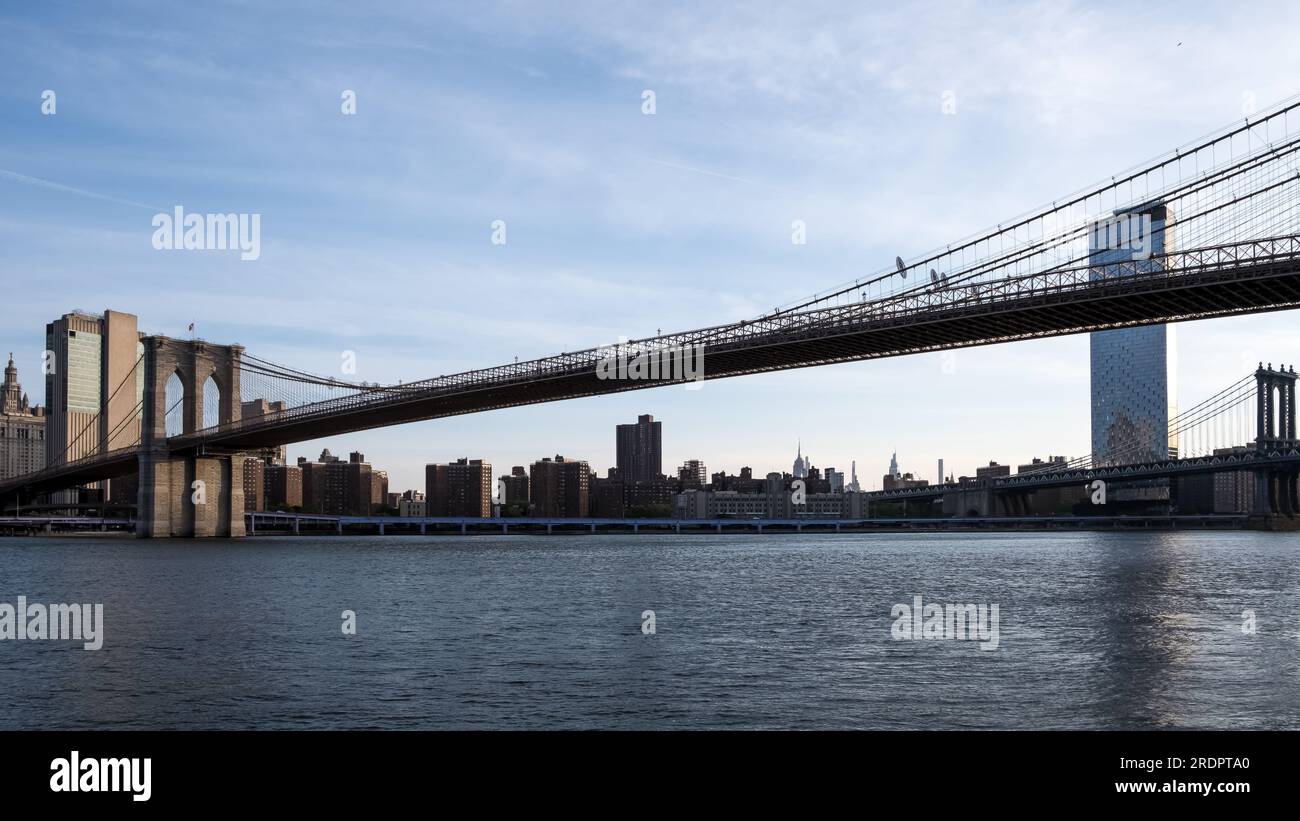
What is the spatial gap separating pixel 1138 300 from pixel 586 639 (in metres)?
26.6

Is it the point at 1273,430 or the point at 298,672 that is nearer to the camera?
the point at 298,672

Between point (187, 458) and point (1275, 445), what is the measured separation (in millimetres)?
102569

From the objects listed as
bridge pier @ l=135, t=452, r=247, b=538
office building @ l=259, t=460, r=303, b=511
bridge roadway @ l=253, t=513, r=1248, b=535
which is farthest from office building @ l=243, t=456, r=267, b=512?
bridge pier @ l=135, t=452, r=247, b=538

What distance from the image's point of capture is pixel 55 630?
22781mm

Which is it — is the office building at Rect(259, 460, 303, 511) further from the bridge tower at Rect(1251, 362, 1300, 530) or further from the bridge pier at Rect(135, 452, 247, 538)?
the bridge tower at Rect(1251, 362, 1300, 530)

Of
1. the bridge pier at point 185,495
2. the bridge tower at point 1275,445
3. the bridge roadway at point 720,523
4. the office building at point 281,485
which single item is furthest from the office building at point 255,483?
the bridge tower at point 1275,445

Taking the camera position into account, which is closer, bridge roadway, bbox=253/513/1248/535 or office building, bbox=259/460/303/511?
bridge roadway, bbox=253/513/1248/535

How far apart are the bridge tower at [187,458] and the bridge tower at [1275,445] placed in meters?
95.8

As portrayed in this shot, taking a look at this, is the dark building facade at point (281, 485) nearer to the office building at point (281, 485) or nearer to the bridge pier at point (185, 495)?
the office building at point (281, 485)

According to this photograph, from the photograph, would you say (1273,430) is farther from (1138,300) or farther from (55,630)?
(55,630)

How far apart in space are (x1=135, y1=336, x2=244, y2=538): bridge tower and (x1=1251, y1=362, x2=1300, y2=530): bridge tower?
9575cm

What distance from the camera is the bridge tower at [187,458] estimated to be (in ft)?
251

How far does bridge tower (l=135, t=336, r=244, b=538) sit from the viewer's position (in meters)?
76.5
